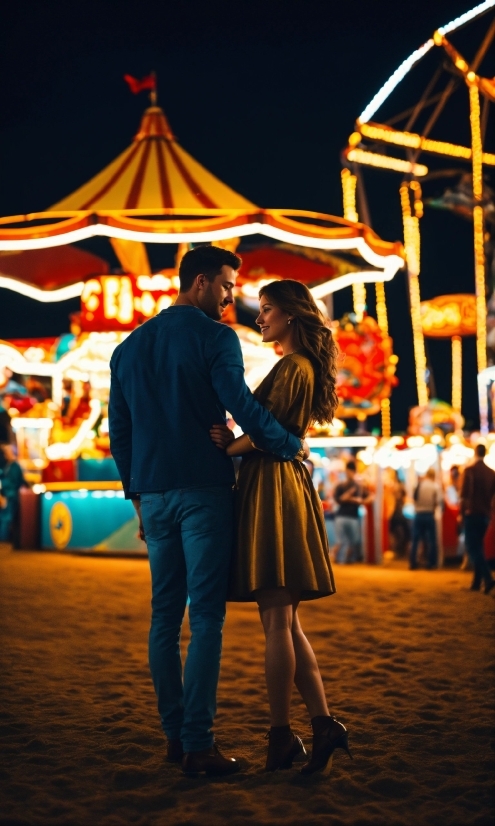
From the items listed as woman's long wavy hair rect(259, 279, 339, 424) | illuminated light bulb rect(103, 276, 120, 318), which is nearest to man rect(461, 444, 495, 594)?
illuminated light bulb rect(103, 276, 120, 318)

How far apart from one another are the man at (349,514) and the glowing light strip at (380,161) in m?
6.67

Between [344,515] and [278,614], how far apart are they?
37.7 feet

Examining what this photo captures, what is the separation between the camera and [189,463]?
3.92m

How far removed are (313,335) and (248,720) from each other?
1.82 metres

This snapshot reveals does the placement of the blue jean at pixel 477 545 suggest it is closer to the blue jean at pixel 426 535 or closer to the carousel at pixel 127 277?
the blue jean at pixel 426 535

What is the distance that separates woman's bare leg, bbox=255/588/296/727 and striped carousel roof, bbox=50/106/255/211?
1015 cm

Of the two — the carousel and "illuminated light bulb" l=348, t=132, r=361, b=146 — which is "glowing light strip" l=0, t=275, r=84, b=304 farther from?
"illuminated light bulb" l=348, t=132, r=361, b=146

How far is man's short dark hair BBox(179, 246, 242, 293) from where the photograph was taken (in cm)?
405

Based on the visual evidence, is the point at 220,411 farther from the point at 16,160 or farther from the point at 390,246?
the point at 16,160

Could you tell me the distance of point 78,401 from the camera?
16.2 meters

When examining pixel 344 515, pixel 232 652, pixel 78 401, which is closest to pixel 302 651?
pixel 232 652

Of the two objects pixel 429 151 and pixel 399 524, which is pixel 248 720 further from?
pixel 429 151

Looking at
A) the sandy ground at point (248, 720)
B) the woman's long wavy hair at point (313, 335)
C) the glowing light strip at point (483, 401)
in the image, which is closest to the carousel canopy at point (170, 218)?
the glowing light strip at point (483, 401)

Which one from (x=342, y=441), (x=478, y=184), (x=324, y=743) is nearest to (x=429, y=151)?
(x=478, y=184)
